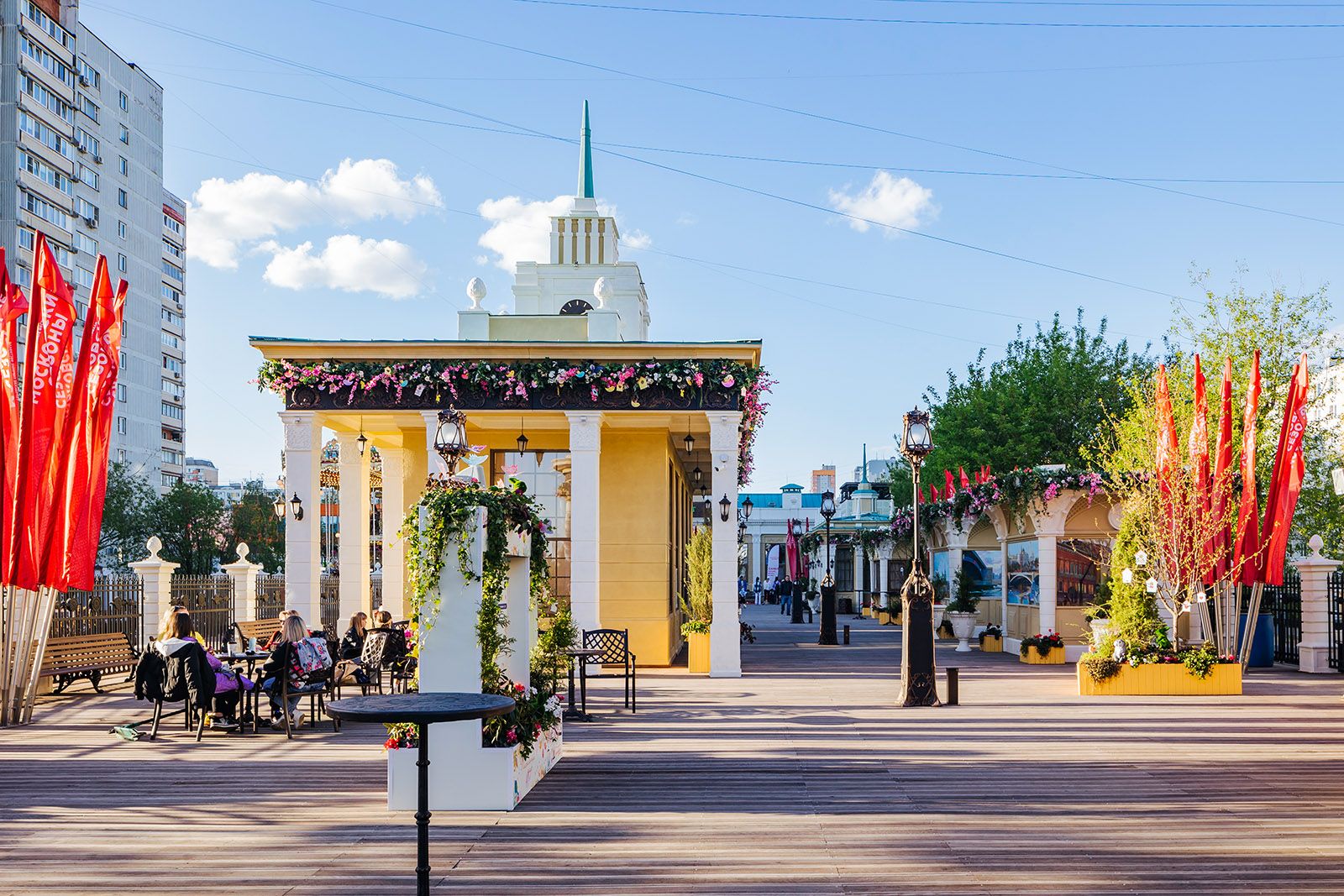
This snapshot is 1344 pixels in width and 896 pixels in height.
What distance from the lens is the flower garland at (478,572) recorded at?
28.0 ft

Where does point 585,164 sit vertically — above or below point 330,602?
above

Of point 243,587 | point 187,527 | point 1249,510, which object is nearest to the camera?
point 1249,510

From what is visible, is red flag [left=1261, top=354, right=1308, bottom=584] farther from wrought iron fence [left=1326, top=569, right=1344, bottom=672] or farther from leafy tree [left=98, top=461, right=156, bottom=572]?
leafy tree [left=98, top=461, right=156, bottom=572]

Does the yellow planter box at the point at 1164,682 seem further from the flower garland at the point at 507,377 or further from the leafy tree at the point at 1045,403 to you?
the leafy tree at the point at 1045,403

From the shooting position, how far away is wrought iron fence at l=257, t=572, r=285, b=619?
23125 millimetres

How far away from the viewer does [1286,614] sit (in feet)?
73.5

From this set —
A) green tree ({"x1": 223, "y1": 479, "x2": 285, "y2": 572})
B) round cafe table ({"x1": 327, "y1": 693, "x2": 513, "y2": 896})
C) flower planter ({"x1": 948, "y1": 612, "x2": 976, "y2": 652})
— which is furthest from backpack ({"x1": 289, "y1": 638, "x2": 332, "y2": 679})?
green tree ({"x1": 223, "y1": 479, "x2": 285, "y2": 572})

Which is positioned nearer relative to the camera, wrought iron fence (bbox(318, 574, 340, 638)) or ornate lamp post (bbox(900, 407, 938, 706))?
ornate lamp post (bbox(900, 407, 938, 706))

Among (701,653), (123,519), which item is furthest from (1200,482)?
(123,519)

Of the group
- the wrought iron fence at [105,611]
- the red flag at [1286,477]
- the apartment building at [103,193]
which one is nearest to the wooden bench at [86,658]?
the wrought iron fence at [105,611]

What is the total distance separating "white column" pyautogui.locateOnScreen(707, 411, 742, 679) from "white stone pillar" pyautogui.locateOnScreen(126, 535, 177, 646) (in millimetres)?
8498

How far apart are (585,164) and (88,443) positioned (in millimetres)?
23752

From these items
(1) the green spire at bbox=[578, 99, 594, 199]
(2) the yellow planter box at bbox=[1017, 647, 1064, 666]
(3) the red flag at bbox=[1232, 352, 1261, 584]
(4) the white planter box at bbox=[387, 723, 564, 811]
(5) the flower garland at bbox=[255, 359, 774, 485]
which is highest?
(1) the green spire at bbox=[578, 99, 594, 199]

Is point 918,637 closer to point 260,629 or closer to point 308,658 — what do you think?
point 308,658
